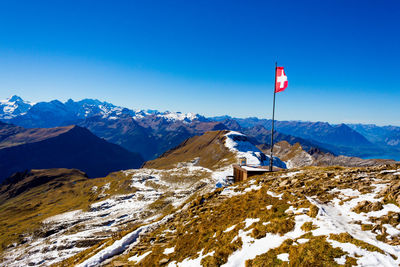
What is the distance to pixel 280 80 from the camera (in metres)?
24.6

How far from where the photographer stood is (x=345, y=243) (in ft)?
30.4

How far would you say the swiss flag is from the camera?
2406 cm

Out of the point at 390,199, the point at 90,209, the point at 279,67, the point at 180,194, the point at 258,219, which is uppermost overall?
the point at 279,67

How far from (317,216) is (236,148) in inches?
5157

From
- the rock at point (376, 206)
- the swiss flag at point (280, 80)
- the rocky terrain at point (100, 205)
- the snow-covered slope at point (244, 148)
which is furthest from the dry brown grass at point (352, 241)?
the snow-covered slope at point (244, 148)

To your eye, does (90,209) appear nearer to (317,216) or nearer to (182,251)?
(182,251)

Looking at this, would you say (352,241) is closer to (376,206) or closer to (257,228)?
(376,206)

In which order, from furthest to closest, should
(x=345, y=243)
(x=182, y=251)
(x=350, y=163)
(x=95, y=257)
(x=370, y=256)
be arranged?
(x=350, y=163)
(x=95, y=257)
(x=182, y=251)
(x=345, y=243)
(x=370, y=256)

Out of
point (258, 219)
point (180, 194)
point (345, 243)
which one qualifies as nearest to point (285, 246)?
point (345, 243)

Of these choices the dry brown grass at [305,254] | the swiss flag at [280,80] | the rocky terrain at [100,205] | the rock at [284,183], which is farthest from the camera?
the rocky terrain at [100,205]

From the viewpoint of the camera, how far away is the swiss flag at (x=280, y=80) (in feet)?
Answer: 78.9

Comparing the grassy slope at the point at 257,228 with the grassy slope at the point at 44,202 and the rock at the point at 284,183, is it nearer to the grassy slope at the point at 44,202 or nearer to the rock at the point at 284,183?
the rock at the point at 284,183

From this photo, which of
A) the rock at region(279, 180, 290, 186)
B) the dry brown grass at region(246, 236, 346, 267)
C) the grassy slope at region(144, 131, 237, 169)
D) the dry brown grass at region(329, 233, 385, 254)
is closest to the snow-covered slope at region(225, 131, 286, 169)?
the grassy slope at region(144, 131, 237, 169)

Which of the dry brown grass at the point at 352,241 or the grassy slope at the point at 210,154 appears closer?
the dry brown grass at the point at 352,241
